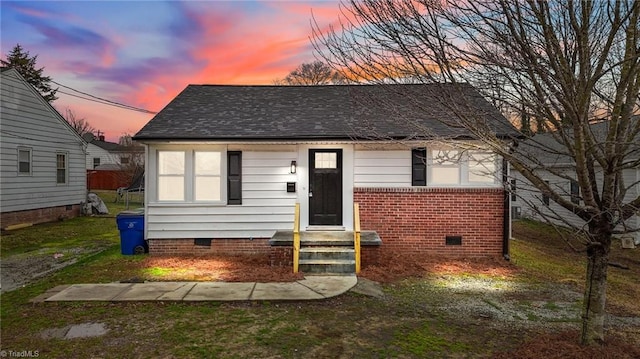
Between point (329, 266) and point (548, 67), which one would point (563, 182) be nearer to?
point (329, 266)

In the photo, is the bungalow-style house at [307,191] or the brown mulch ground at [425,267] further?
the bungalow-style house at [307,191]

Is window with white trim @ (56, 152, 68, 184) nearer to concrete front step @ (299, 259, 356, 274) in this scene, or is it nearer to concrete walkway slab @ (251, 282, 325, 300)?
concrete front step @ (299, 259, 356, 274)

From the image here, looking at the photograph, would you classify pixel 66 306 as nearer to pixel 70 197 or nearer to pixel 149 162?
pixel 149 162

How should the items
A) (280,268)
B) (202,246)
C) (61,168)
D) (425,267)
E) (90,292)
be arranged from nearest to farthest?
(90,292)
(280,268)
(425,267)
(202,246)
(61,168)

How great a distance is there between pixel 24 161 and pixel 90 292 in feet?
39.4

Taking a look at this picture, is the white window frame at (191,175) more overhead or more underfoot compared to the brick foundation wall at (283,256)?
more overhead

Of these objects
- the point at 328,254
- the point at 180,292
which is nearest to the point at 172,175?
the point at 180,292

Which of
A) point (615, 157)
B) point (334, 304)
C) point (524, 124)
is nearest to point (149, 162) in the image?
point (334, 304)

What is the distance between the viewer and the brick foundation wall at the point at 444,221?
31.8ft

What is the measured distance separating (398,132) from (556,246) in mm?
8648

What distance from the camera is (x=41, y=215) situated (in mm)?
15711

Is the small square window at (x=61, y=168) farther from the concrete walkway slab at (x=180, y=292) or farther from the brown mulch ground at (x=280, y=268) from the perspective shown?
the concrete walkway slab at (x=180, y=292)

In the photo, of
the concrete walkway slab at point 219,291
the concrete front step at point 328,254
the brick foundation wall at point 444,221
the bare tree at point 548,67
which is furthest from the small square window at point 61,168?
the bare tree at point 548,67

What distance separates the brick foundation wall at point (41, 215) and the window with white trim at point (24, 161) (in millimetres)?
1553
